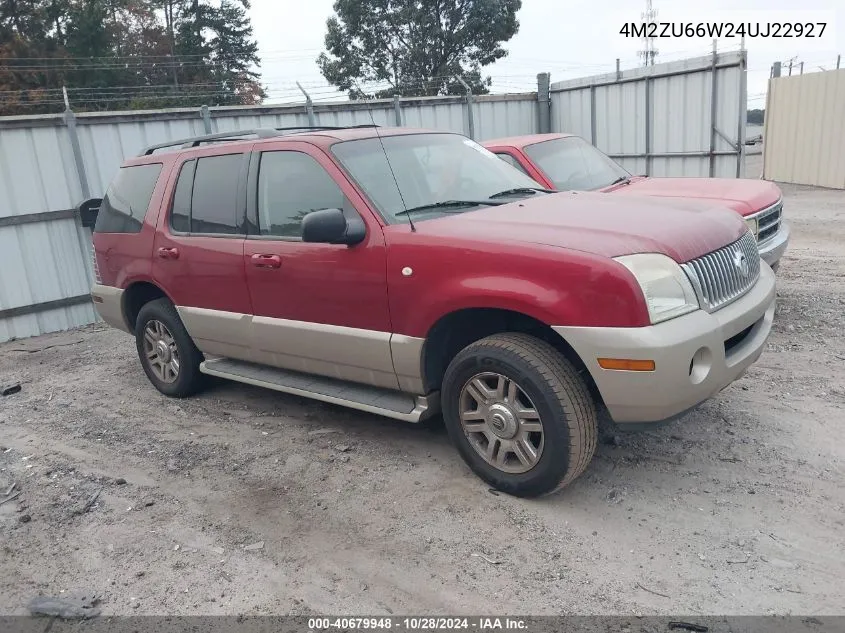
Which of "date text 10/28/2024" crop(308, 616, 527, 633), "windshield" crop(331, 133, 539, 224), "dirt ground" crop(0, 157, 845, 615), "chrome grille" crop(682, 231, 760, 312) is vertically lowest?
"dirt ground" crop(0, 157, 845, 615)

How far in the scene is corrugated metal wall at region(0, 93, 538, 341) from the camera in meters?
8.38

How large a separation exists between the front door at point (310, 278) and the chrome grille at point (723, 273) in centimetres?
166

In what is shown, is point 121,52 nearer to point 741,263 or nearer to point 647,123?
point 647,123

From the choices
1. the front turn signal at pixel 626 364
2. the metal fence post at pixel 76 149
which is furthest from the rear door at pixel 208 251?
the metal fence post at pixel 76 149

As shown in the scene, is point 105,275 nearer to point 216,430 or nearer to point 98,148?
point 216,430

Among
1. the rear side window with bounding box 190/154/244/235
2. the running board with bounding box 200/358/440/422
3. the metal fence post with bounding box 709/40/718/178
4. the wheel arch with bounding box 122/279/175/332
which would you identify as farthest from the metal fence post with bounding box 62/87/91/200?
the metal fence post with bounding box 709/40/718/178

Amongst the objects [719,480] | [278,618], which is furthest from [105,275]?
[719,480]

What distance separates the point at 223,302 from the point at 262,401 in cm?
101

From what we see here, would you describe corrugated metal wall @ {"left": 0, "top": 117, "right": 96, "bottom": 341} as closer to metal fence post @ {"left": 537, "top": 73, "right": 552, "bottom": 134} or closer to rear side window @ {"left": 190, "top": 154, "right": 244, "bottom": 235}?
rear side window @ {"left": 190, "top": 154, "right": 244, "bottom": 235}

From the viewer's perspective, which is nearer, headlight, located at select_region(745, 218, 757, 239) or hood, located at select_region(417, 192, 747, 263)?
hood, located at select_region(417, 192, 747, 263)

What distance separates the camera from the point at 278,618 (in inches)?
123

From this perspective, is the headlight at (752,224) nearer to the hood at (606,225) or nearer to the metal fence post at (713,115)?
the hood at (606,225)

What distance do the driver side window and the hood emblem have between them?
86.9 inches

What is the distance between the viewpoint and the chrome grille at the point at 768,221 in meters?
6.45
